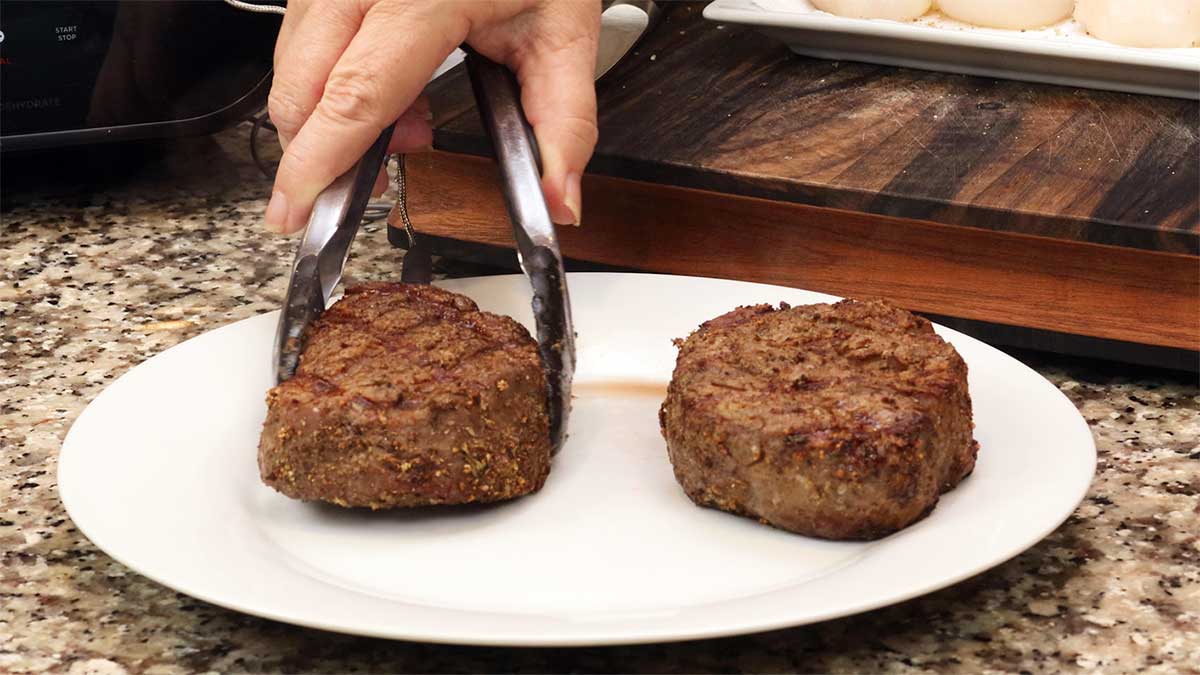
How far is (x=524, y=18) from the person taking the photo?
1.00 m

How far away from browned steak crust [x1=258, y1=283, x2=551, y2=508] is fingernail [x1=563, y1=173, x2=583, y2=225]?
Answer: 5.6 inches

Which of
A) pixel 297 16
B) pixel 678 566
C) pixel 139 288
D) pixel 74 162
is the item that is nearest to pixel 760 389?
pixel 678 566

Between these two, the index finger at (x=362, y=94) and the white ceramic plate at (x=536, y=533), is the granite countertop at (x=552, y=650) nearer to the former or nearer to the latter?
the white ceramic plate at (x=536, y=533)

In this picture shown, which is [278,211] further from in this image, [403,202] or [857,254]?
[857,254]

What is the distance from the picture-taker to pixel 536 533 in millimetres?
775

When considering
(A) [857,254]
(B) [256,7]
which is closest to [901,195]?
(A) [857,254]

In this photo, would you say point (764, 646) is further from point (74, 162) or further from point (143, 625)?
point (74, 162)

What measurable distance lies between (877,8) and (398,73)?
58 centimetres

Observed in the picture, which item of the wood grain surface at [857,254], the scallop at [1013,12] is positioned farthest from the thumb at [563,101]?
the scallop at [1013,12]

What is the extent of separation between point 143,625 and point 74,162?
2.55 feet

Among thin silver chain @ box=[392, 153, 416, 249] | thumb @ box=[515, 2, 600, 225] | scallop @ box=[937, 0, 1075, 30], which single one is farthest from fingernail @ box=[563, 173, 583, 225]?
scallop @ box=[937, 0, 1075, 30]

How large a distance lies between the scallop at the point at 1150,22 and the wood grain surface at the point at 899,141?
6 cm

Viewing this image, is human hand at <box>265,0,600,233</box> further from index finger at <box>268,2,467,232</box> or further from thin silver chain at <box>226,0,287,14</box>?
thin silver chain at <box>226,0,287,14</box>

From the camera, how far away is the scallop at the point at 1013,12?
1287 mm
